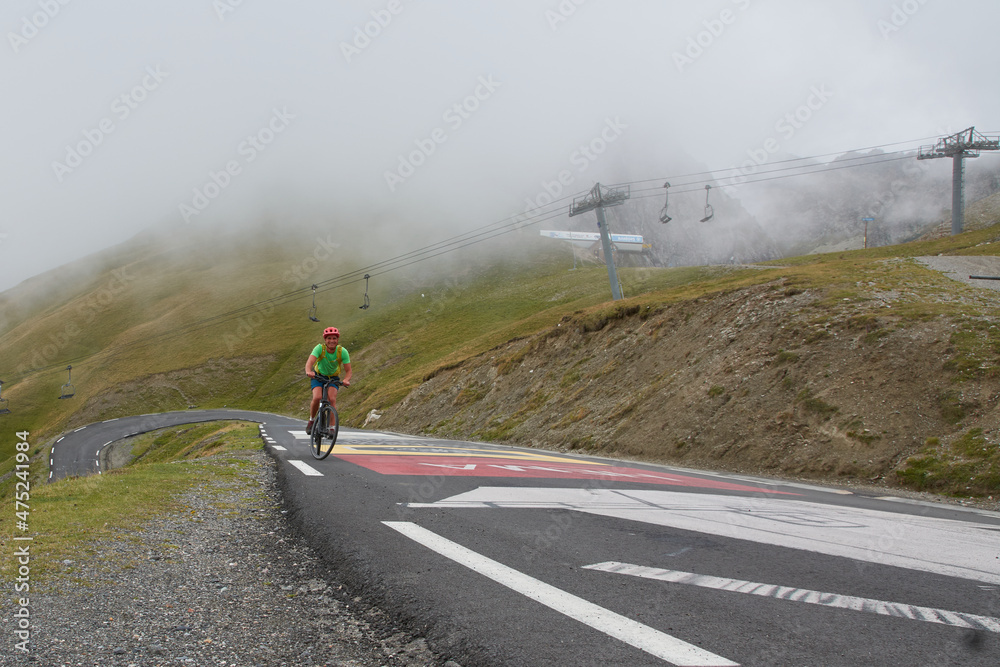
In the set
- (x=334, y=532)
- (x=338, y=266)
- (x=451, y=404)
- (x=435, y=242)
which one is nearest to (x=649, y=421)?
(x=334, y=532)

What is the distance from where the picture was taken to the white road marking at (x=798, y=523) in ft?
15.4

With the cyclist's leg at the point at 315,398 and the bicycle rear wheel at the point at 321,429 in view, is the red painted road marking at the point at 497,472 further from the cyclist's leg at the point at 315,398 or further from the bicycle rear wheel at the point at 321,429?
the cyclist's leg at the point at 315,398

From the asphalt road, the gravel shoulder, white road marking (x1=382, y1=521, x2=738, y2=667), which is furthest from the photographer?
the gravel shoulder

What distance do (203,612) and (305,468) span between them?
7578 millimetres

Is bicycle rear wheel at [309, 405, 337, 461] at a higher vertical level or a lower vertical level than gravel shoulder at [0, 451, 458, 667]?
lower

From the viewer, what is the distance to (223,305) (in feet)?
454

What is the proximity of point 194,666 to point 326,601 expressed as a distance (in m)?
1.12

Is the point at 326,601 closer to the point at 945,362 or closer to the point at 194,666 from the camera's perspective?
the point at 194,666

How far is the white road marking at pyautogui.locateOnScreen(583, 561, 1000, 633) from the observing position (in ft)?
10.6

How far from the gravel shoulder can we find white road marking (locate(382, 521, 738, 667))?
2.80ft

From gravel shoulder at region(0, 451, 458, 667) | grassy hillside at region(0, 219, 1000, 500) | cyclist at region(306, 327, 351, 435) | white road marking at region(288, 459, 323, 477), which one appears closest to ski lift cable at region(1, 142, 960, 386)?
grassy hillside at region(0, 219, 1000, 500)

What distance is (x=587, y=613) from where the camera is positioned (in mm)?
3363

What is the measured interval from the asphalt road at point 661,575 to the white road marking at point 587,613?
1cm

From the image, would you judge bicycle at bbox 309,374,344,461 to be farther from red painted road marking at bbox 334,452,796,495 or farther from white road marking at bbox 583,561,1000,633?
white road marking at bbox 583,561,1000,633
